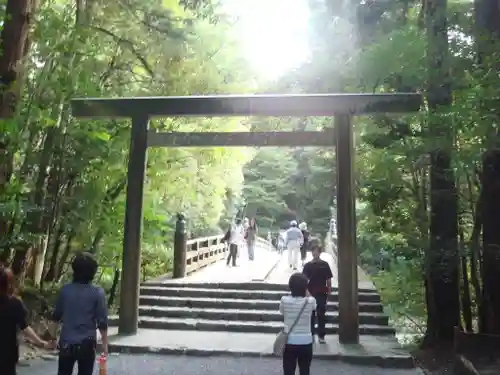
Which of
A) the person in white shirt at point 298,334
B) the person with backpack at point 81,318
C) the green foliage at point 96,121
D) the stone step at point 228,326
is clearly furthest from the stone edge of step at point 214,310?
the person with backpack at point 81,318

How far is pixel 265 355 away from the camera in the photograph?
7.46m

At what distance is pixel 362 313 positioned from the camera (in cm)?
984

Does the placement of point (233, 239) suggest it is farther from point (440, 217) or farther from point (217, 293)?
point (440, 217)

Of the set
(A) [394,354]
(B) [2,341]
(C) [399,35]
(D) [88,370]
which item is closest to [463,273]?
(A) [394,354]

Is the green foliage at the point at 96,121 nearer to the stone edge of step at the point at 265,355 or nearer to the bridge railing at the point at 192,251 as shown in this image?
the bridge railing at the point at 192,251

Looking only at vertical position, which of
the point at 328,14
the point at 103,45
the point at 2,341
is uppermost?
the point at 328,14

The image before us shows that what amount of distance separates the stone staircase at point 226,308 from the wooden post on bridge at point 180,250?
50.1 inches

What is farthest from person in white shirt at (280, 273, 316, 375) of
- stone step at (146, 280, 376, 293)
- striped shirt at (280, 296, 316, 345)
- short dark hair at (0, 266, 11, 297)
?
stone step at (146, 280, 376, 293)

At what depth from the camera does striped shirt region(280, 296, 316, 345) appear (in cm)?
454

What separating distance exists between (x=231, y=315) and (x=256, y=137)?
12.0ft

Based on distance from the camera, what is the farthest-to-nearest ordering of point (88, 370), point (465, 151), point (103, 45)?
point (103, 45), point (465, 151), point (88, 370)

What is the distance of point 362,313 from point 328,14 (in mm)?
6056

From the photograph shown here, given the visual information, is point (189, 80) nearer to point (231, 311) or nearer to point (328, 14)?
point (328, 14)

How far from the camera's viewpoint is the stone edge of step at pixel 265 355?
7117 mm
